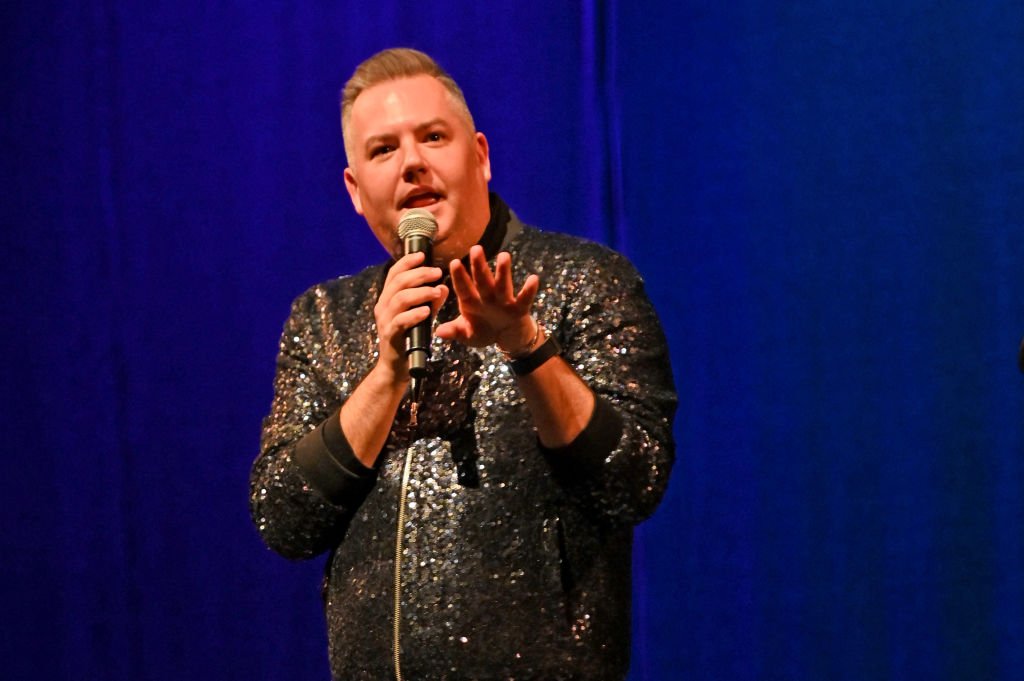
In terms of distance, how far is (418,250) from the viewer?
158 cm

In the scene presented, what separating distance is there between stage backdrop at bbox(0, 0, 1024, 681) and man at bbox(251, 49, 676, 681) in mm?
971

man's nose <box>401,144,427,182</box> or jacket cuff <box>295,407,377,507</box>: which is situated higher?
man's nose <box>401,144,427,182</box>

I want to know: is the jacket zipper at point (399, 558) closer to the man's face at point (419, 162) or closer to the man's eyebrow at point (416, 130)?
the man's face at point (419, 162)

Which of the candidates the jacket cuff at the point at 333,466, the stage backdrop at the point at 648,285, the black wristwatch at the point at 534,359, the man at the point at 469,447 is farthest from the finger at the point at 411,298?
the stage backdrop at the point at 648,285

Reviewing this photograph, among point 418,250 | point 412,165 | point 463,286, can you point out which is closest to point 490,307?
point 463,286

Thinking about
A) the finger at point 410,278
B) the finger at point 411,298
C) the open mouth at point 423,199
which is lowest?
the finger at point 411,298

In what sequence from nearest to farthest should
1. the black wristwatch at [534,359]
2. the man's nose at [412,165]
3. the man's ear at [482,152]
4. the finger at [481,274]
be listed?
1. the finger at [481,274]
2. the black wristwatch at [534,359]
3. the man's nose at [412,165]
4. the man's ear at [482,152]

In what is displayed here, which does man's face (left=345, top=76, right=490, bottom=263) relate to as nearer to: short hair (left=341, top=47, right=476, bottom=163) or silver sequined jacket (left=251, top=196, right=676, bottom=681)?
short hair (left=341, top=47, right=476, bottom=163)

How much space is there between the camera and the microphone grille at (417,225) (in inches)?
63.9

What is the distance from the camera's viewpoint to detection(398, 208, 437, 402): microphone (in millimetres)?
1469

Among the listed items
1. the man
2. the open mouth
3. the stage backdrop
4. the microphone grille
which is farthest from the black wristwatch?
the stage backdrop

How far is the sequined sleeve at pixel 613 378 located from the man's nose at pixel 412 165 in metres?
0.20

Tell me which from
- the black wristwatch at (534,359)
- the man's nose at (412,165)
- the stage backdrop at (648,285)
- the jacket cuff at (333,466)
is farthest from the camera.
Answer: the stage backdrop at (648,285)

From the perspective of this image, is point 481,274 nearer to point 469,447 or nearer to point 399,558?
Result: point 469,447
